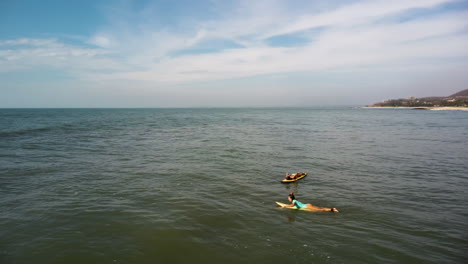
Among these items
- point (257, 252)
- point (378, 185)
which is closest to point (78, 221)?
point (257, 252)

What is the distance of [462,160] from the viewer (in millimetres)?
26688

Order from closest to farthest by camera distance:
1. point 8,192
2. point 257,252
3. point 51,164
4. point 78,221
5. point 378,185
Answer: point 257,252 < point 78,221 < point 8,192 < point 378,185 < point 51,164

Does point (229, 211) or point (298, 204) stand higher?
point (298, 204)

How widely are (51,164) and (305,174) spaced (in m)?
24.0

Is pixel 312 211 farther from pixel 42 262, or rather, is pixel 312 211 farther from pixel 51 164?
pixel 51 164

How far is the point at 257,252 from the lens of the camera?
11047mm

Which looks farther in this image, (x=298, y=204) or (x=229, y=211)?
(x=298, y=204)

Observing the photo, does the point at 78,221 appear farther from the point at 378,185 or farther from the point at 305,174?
the point at 378,185

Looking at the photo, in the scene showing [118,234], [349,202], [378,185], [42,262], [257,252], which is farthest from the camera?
[378,185]

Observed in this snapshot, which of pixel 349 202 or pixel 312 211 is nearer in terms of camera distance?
pixel 312 211

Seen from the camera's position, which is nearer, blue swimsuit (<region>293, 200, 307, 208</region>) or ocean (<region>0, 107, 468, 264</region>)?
ocean (<region>0, 107, 468, 264</region>)

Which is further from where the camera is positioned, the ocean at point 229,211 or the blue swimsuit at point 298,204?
the blue swimsuit at point 298,204

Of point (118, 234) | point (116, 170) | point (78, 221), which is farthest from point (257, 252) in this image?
point (116, 170)

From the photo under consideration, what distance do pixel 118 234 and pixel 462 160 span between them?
106 feet
